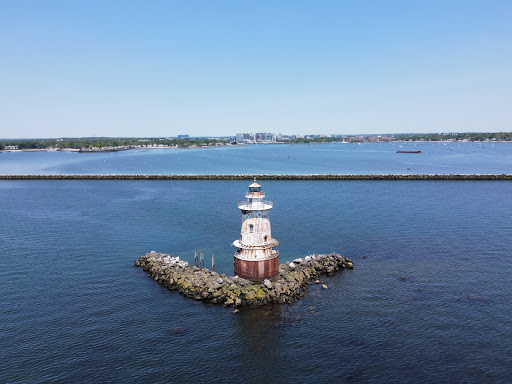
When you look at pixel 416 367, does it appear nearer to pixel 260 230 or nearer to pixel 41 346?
pixel 260 230

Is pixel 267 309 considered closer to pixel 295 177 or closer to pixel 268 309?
pixel 268 309

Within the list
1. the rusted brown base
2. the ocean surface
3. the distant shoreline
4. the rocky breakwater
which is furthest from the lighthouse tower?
the distant shoreline

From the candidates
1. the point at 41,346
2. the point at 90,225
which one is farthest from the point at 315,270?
the point at 90,225

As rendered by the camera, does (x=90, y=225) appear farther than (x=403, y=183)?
No

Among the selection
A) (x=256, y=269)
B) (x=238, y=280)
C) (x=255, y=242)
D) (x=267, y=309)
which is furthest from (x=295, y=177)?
(x=267, y=309)

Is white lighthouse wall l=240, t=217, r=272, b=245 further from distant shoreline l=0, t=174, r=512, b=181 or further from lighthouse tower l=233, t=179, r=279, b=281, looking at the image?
distant shoreline l=0, t=174, r=512, b=181

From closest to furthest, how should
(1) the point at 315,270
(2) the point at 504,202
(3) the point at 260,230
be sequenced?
(3) the point at 260,230 < (1) the point at 315,270 < (2) the point at 504,202
